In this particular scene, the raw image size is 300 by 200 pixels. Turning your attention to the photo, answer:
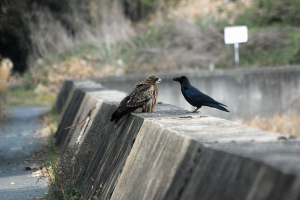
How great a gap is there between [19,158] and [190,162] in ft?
30.3

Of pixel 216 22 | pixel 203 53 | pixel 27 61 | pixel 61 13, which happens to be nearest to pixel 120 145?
pixel 203 53

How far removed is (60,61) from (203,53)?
7988 millimetres

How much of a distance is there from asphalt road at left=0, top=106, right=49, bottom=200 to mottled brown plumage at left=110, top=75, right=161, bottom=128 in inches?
73.4

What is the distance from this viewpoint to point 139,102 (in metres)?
7.58

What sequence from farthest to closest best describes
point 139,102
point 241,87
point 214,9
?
point 214,9 < point 241,87 < point 139,102

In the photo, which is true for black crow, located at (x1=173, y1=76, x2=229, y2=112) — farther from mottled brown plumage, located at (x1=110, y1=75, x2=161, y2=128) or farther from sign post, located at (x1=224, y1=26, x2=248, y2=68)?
sign post, located at (x1=224, y1=26, x2=248, y2=68)

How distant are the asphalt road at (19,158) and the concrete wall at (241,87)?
13.7ft

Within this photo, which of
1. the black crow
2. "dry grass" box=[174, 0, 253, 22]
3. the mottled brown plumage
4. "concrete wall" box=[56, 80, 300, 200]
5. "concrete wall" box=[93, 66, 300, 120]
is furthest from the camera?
"dry grass" box=[174, 0, 253, 22]

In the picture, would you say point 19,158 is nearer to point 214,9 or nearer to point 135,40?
point 135,40

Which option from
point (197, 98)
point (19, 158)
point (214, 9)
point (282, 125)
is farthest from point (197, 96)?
point (214, 9)

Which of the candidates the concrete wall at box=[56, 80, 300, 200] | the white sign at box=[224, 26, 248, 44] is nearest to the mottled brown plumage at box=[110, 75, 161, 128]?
the concrete wall at box=[56, 80, 300, 200]

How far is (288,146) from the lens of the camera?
4145mm

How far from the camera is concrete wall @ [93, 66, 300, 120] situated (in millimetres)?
23938

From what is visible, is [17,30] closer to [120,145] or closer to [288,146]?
[120,145]
